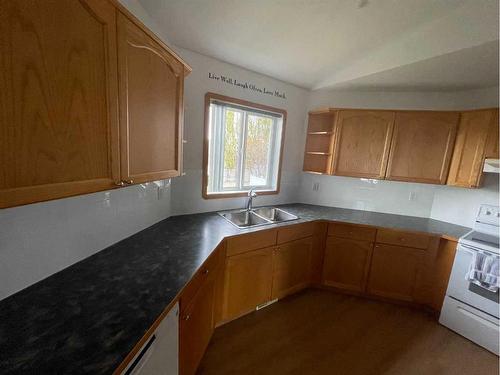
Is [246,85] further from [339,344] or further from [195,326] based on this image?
[339,344]

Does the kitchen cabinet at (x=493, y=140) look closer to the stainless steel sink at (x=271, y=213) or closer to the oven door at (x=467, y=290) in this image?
the oven door at (x=467, y=290)

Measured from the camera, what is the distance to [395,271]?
2180 millimetres

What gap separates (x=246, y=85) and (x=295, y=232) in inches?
63.2

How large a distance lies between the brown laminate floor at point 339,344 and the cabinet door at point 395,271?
0.17 m

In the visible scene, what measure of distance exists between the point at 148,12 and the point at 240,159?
4.70ft

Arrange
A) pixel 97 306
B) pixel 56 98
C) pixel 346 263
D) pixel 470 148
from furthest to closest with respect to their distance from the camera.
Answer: pixel 346 263
pixel 470 148
pixel 97 306
pixel 56 98

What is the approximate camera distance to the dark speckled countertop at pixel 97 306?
Answer: 622 mm

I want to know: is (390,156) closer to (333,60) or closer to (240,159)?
(333,60)

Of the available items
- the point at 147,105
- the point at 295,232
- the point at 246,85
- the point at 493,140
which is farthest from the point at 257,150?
the point at 493,140

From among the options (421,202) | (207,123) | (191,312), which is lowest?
(191,312)

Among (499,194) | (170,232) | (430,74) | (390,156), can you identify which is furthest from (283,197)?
(499,194)

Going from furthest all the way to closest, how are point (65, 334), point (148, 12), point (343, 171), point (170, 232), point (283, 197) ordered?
point (283, 197), point (343, 171), point (170, 232), point (148, 12), point (65, 334)

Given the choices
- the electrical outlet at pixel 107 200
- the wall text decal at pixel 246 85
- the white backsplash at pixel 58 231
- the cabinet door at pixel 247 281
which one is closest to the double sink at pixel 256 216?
the cabinet door at pixel 247 281

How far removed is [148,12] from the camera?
140 centimetres
